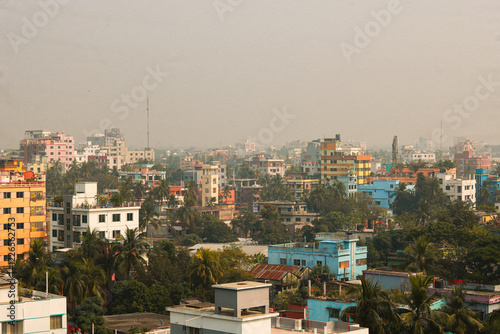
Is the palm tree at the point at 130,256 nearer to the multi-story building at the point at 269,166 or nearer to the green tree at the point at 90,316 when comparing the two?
the green tree at the point at 90,316

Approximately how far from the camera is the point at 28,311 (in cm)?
1900

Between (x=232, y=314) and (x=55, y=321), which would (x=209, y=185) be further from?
(x=232, y=314)

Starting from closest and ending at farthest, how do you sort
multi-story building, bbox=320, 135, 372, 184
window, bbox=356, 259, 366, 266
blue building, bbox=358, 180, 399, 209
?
window, bbox=356, 259, 366, 266 → blue building, bbox=358, 180, 399, 209 → multi-story building, bbox=320, 135, 372, 184

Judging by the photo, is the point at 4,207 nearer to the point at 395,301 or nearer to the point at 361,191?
the point at 395,301

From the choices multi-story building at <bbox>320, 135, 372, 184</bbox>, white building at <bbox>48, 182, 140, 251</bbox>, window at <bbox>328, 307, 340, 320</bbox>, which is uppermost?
multi-story building at <bbox>320, 135, 372, 184</bbox>

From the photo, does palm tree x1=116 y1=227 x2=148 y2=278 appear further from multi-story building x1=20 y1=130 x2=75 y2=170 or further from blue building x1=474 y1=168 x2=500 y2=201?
multi-story building x1=20 y1=130 x2=75 y2=170

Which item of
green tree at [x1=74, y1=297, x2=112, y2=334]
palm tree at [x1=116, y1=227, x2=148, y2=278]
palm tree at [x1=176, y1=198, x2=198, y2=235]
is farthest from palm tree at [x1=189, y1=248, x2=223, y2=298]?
palm tree at [x1=176, y1=198, x2=198, y2=235]

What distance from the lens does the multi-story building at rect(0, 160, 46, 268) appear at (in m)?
42.8

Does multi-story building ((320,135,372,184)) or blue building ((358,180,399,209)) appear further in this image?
multi-story building ((320,135,372,184))

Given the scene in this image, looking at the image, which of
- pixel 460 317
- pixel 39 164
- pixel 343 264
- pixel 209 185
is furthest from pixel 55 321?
pixel 39 164

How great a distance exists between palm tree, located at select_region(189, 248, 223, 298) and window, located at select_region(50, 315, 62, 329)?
12.0 metres

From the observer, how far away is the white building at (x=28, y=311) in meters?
18.5

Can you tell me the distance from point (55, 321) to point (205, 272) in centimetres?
1253

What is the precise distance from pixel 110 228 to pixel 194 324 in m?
25.1
